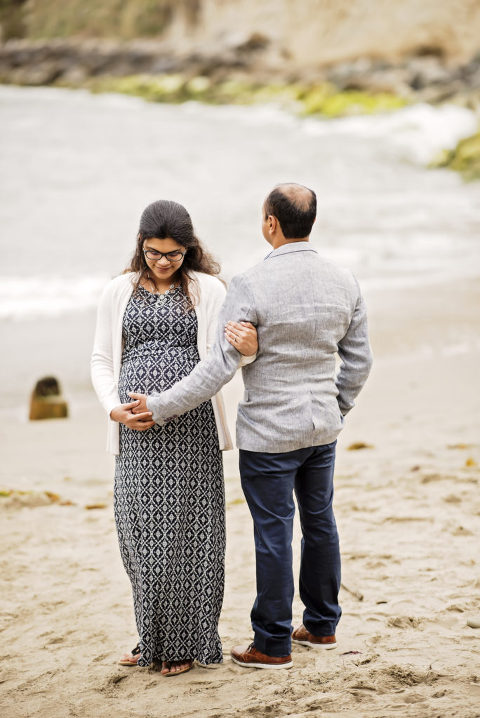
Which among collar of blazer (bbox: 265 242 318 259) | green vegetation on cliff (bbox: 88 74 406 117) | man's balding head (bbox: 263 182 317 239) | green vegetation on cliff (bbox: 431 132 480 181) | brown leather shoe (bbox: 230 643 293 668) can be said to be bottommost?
brown leather shoe (bbox: 230 643 293 668)

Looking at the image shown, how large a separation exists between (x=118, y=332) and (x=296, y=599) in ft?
4.93

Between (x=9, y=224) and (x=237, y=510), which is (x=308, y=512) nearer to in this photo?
(x=237, y=510)

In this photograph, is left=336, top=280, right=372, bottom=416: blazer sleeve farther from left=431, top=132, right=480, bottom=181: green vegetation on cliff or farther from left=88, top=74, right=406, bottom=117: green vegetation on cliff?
left=88, top=74, right=406, bottom=117: green vegetation on cliff

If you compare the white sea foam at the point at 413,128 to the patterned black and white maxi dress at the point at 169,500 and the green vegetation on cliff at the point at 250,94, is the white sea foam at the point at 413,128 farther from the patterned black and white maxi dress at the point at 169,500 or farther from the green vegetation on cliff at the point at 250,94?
the patterned black and white maxi dress at the point at 169,500

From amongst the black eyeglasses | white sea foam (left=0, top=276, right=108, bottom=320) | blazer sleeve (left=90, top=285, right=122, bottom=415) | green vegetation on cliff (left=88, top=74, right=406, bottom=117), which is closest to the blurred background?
white sea foam (left=0, top=276, right=108, bottom=320)

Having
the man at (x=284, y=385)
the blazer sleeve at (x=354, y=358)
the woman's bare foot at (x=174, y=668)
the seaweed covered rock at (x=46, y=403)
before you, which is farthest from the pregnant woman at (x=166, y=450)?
the seaweed covered rock at (x=46, y=403)

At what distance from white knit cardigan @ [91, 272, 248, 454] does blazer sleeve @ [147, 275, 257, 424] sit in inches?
8.7

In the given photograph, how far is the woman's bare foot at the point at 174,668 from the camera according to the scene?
284 centimetres

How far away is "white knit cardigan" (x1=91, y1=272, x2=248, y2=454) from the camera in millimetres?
2865

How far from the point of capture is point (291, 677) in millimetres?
2715

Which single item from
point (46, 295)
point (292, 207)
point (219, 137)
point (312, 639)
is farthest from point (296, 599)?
point (219, 137)

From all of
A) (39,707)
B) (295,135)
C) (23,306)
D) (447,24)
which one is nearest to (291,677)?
(39,707)

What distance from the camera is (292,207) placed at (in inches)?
105

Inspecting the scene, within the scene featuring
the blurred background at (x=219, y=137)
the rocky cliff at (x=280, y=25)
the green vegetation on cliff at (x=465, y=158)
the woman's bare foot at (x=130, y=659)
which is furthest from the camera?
the rocky cliff at (x=280, y=25)
